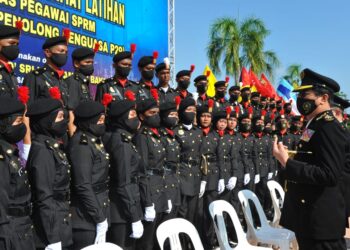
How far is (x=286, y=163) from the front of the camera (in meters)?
3.02

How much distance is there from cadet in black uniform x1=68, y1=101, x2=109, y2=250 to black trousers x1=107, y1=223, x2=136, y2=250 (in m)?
0.27

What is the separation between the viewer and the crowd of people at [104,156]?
9.75ft

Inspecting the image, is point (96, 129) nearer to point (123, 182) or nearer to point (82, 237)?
point (123, 182)

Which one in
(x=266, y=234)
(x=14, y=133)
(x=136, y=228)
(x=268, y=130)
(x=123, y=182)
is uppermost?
(x=14, y=133)

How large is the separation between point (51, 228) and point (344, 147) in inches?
79.5

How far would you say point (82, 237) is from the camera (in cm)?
348

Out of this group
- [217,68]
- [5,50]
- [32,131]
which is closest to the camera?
[32,131]

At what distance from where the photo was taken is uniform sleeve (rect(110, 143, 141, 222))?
3834 millimetres

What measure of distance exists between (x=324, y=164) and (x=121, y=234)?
6.20 ft

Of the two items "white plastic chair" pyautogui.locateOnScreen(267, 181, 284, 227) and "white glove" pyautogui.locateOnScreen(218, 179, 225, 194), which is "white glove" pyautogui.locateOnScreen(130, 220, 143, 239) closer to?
"white plastic chair" pyautogui.locateOnScreen(267, 181, 284, 227)

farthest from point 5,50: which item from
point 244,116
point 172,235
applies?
point 244,116

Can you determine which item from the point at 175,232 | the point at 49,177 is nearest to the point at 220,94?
the point at 175,232

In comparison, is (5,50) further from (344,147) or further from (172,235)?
(344,147)

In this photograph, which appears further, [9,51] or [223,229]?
[223,229]
